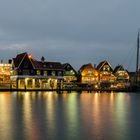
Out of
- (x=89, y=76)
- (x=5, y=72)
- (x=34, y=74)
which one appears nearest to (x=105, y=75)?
(x=89, y=76)

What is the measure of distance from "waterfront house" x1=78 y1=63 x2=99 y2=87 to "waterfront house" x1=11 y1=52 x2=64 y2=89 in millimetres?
13960

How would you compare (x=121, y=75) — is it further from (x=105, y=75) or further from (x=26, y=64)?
(x=26, y=64)

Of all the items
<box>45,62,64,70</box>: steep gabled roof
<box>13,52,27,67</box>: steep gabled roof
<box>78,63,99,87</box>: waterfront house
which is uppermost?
<box>13,52,27,67</box>: steep gabled roof

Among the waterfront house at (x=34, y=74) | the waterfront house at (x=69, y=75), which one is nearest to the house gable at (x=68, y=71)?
the waterfront house at (x=69, y=75)

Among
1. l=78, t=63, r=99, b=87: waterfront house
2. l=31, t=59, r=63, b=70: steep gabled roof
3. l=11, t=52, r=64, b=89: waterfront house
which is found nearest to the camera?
l=11, t=52, r=64, b=89: waterfront house

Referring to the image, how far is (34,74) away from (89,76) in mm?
26773

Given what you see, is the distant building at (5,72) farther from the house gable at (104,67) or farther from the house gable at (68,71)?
the house gable at (104,67)

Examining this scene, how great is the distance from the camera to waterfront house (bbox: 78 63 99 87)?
142m

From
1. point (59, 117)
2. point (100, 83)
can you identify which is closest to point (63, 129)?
point (59, 117)

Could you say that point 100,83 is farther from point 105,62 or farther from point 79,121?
point 79,121

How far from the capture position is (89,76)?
143 meters

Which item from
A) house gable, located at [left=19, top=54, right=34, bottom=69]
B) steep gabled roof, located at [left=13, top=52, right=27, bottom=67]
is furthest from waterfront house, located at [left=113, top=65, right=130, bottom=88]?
steep gabled roof, located at [left=13, top=52, right=27, bottom=67]

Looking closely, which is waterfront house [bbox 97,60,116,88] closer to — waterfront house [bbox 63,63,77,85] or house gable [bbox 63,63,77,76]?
waterfront house [bbox 63,63,77,85]

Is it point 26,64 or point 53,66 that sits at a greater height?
point 26,64
